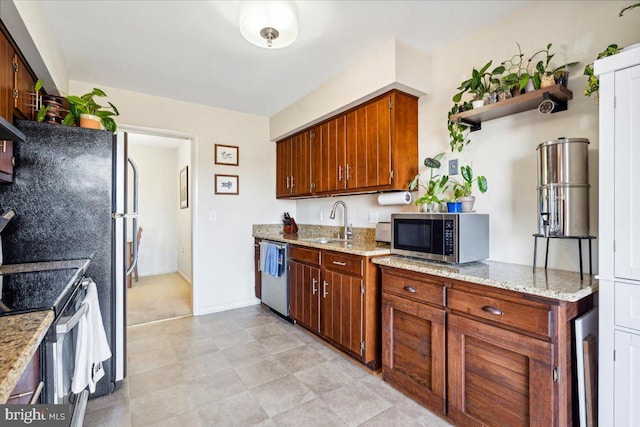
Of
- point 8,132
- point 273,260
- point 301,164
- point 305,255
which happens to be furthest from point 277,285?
point 8,132

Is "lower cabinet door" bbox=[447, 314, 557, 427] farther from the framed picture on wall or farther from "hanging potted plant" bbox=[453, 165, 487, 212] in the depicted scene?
the framed picture on wall

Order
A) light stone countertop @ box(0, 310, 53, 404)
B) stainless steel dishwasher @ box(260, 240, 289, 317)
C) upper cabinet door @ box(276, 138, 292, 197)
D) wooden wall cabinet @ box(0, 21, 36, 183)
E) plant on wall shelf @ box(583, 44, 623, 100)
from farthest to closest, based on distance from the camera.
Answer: upper cabinet door @ box(276, 138, 292, 197)
stainless steel dishwasher @ box(260, 240, 289, 317)
wooden wall cabinet @ box(0, 21, 36, 183)
plant on wall shelf @ box(583, 44, 623, 100)
light stone countertop @ box(0, 310, 53, 404)

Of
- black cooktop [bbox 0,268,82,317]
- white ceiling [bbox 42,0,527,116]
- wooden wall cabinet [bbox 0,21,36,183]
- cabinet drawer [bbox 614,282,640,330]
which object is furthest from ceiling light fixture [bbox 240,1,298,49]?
cabinet drawer [bbox 614,282,640,330]

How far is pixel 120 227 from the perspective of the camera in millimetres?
2125

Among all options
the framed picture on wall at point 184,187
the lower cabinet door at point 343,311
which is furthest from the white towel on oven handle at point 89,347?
the framed picture on wall at point 184,187

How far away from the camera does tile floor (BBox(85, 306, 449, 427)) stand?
1779 mm

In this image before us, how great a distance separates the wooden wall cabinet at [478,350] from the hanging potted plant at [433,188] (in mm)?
572

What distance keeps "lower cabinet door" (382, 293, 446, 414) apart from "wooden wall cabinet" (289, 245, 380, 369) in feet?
0.62

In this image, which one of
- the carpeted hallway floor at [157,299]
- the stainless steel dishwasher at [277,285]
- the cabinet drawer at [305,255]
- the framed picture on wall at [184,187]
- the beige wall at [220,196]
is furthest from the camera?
the framed picture on wall at [184,187]

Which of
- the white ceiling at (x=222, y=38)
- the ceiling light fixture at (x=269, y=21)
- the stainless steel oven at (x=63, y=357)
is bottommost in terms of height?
the stainless steel oven at (x=63, y=357)

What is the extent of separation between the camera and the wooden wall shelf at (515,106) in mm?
1675

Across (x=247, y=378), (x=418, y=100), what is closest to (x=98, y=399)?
(x=247, y=378)

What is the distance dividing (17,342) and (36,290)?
23.4 inches

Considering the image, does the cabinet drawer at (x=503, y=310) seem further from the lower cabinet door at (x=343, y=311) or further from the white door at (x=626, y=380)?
the lower cabinet door at (x=343, y=311)
